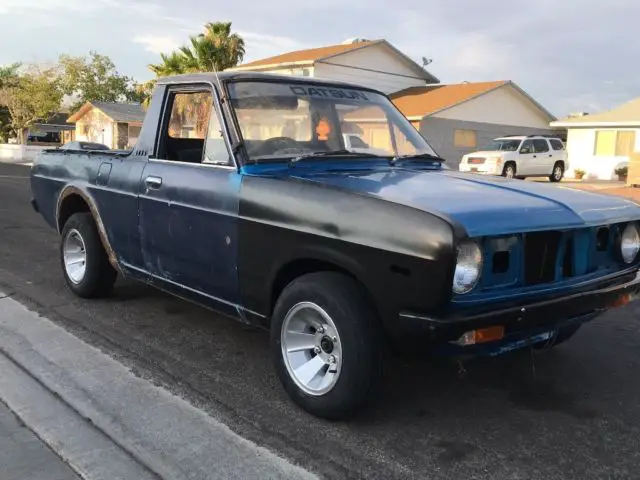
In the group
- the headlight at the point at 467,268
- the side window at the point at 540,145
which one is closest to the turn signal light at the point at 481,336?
the headlight at the point at 467,268

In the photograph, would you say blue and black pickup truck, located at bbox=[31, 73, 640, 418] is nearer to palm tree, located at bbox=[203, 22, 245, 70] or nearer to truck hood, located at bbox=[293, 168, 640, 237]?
truck hood, located at bbox=[293, 168, 640, 237]

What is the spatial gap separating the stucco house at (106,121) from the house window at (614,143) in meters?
25.9

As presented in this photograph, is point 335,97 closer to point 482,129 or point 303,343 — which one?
point 303,343

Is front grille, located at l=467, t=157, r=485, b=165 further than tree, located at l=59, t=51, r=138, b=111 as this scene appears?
No

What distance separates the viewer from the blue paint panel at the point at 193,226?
378 centimetres

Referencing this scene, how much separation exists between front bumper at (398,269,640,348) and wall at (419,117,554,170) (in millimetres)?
24943

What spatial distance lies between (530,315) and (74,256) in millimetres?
4110

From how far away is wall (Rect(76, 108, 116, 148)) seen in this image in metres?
42.0

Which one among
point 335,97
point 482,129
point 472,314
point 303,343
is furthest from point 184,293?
point 482,129

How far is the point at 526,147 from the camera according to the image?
82.2ft

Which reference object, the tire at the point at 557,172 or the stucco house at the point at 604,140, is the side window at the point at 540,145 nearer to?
the tire at the point at 557,172

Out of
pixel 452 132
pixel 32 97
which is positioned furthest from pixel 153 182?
pixel 32 97

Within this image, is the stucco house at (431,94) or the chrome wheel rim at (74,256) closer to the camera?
the chrome wheel rim at (74,256)

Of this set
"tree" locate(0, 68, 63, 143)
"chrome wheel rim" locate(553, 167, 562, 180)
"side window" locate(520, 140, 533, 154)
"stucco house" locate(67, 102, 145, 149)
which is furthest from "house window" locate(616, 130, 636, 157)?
"tree" locate(0, 68, 63, 143)
